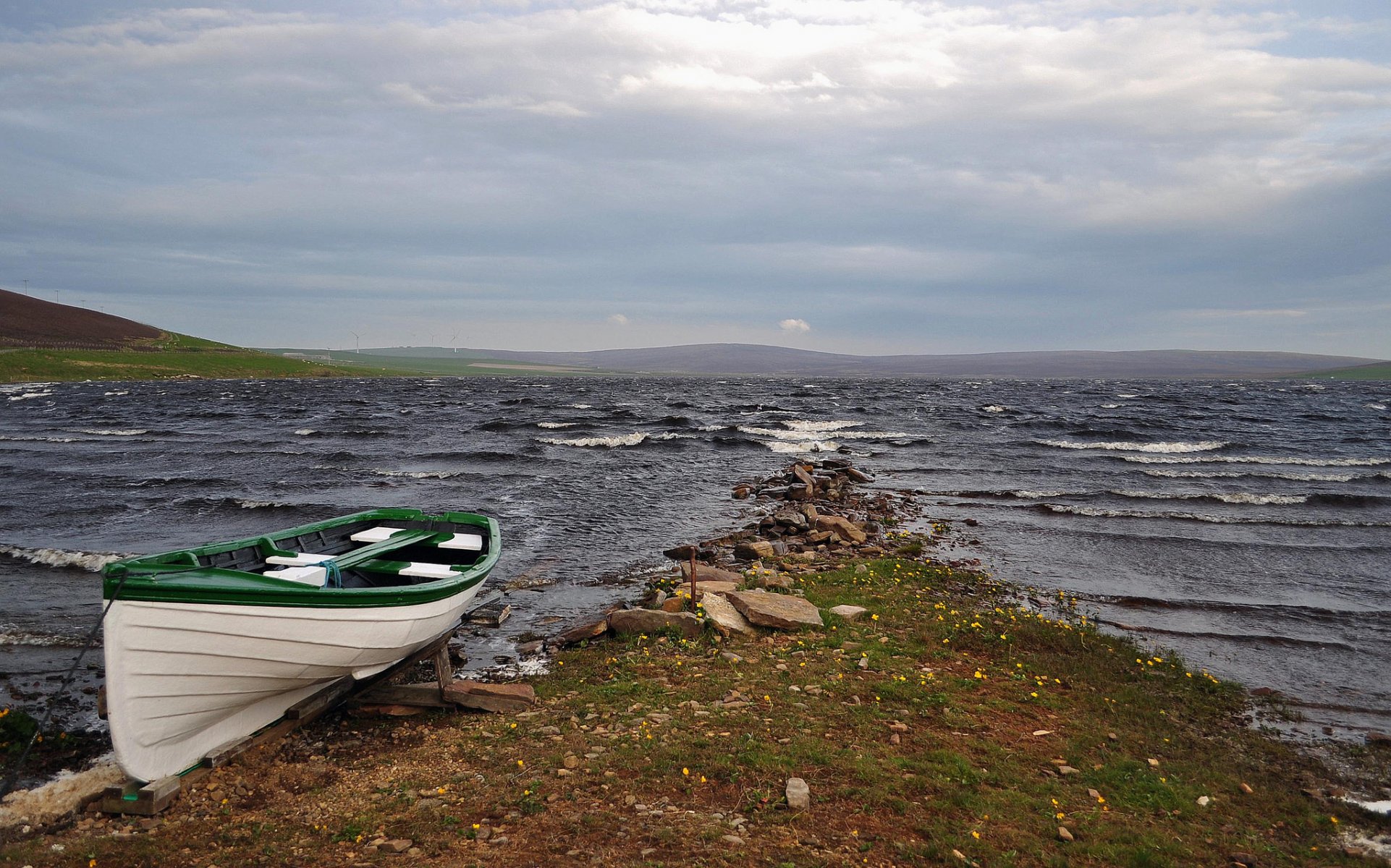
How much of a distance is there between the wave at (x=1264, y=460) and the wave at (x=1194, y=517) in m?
14.5

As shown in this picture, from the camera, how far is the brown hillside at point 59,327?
462 ft

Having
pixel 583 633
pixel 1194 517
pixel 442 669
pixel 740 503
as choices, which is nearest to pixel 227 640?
pixel 442 669

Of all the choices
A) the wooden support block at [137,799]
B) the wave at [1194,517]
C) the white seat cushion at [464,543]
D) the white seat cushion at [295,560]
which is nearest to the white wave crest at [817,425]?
the wave at [1194,517]

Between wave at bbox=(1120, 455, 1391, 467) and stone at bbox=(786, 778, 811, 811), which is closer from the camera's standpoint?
stone at bbox=(786, 778, 811, 811)

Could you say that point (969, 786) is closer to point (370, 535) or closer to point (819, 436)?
point (370, 535)

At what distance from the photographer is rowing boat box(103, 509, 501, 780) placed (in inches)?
282

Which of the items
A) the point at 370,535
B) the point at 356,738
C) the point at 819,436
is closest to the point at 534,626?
the point at 370,535

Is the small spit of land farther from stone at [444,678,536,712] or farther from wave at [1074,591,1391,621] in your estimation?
wave at [1074,591,1391,621]

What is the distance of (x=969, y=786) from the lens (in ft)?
24.3

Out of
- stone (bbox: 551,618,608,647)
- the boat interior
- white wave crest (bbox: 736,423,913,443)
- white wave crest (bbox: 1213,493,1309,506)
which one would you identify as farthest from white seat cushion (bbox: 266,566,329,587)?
white wave crest (bbox: 736,423,913,443)

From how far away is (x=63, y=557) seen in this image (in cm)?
1744

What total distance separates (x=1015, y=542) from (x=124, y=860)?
65.4ft

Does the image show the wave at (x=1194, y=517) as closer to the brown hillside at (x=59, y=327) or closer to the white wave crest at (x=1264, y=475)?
the white wave crest at (x=1264, y=475)

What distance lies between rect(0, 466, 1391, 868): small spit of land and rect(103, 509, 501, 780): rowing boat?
2.00ft
